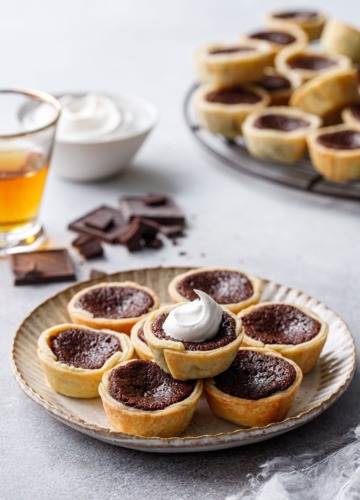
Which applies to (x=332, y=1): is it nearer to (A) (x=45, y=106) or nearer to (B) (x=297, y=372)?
(A) (x=45, y=106)

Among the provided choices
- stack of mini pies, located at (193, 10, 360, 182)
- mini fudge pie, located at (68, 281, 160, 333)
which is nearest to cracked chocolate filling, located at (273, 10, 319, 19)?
stack of mini pies, located at (193, 10, 360, 182)

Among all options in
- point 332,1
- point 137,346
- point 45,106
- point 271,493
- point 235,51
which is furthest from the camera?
point 332,1

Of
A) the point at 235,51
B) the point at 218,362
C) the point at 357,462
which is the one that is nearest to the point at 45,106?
the point at 235,51

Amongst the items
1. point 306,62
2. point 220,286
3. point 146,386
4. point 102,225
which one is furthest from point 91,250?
point 306,62

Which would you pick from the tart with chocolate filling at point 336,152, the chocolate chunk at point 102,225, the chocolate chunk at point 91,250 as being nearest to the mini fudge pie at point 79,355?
the chocolate chunk at point 91,250

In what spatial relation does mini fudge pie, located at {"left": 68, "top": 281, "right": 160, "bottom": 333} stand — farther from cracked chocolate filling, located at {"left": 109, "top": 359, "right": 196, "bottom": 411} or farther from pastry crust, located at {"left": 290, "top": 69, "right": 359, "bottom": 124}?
pastry crust, located at {"left": 290, "top": 69, "right": 359, "bottom": 124}

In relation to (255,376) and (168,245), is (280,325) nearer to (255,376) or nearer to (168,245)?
(255,376)

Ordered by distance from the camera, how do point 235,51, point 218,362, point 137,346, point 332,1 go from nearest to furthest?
point 218,362, point 137,346, point 235,51, point 332,1
